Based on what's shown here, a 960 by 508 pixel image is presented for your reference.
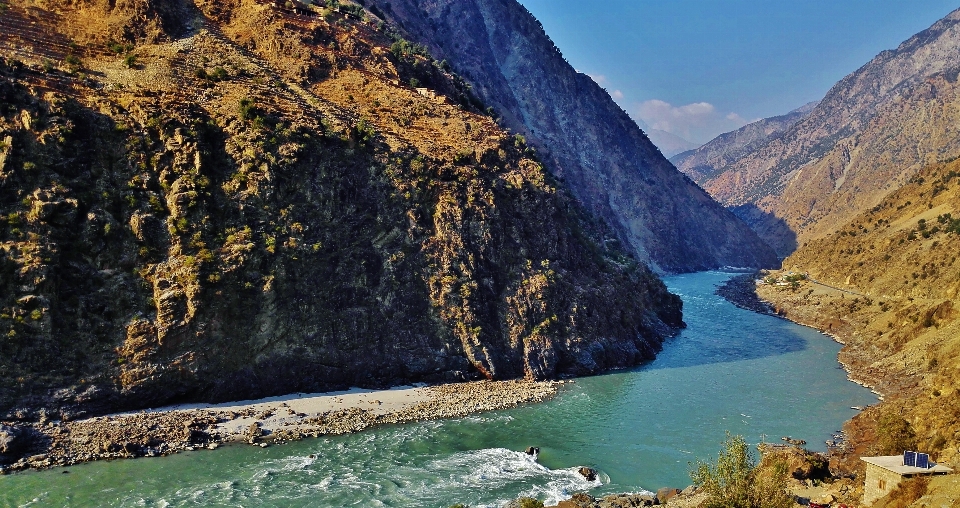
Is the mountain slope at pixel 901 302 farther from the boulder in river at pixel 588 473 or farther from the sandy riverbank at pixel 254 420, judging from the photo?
the sandy riverbank at pixel 254 420

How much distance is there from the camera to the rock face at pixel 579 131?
387 feet

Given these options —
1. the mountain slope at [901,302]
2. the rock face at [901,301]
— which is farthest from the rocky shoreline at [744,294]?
the mountain slope at [901,302]

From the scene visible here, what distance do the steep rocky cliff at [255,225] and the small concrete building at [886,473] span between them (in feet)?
81.4

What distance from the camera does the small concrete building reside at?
887 inches

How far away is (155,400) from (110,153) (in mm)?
15813

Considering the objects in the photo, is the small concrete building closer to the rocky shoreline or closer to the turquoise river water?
the turquoise river water

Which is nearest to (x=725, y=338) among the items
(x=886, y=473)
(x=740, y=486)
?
(x=886, y=473)

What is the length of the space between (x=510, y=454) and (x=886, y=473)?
1647 cm

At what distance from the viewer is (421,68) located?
209 ft

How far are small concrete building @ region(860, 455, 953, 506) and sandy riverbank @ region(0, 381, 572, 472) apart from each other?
68.4 ft

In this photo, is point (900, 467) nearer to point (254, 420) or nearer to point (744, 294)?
point (254, 420)

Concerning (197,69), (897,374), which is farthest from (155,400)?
(897,374)

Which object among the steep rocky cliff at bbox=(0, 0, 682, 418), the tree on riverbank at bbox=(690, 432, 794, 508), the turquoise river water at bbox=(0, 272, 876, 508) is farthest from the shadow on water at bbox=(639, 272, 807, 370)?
the tree on riverbank at bbox=(690, 432, 794, 508)

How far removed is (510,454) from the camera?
33312mm
